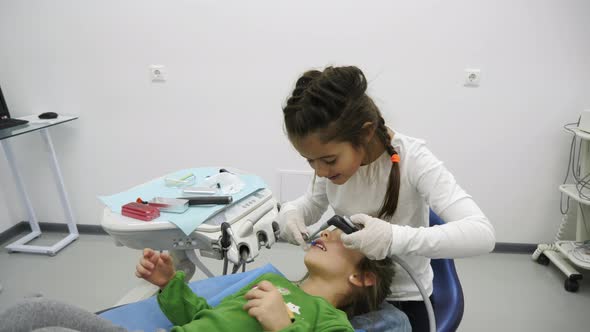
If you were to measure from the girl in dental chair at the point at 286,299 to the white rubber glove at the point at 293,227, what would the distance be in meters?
0.06

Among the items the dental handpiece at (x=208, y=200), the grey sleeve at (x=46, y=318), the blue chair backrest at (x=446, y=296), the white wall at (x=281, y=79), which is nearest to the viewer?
the grey sleeve at (x=46, y=318)

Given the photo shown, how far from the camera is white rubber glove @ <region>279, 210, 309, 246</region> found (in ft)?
3.87

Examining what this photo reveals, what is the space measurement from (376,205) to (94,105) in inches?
82.0

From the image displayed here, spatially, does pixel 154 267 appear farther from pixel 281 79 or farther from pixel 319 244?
pixel 281 79

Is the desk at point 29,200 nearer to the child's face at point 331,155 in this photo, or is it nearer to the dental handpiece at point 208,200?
the dental handpiece at point 208,200

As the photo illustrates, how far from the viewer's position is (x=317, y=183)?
51.1 inches

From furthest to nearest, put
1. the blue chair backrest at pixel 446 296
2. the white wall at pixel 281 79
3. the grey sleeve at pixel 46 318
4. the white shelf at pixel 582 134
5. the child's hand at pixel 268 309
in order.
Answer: the white wall at pixel 281 79
the white shelf at pixel 582 134
the blue chair backrest at pixel 446 296
the child's hand at pixel 268 309
the grey sleeve at pixel 46 318

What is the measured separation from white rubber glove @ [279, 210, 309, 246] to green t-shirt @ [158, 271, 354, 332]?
151 millimetres

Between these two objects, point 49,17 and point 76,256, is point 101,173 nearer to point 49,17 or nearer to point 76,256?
point 76,256

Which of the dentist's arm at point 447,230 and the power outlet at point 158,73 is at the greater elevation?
the power outlet at point 158,73

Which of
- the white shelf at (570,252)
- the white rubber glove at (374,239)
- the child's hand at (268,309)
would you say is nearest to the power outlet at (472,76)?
the white shelf at (570,252)

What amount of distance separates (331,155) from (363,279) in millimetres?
403

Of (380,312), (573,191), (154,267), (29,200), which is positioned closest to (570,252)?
(573,191)

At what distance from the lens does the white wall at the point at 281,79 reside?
2.08 m
